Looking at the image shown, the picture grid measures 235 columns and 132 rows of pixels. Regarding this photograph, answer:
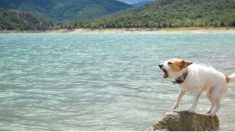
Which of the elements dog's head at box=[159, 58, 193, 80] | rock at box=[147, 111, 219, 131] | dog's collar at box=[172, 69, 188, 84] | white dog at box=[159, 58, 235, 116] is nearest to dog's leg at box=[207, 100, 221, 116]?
white dog at box=[159, 58, 235, 116]

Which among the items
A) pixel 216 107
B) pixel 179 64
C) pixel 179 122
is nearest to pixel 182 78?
pixel 179 64

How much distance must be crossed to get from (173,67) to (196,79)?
0.70 m

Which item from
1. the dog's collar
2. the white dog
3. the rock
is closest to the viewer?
the white dog

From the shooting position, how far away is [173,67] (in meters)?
9.37

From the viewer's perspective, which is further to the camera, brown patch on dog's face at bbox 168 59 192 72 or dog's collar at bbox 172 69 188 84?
dog's collar at bbox 172 69 188 84

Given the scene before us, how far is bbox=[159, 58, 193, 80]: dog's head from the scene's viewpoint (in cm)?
925

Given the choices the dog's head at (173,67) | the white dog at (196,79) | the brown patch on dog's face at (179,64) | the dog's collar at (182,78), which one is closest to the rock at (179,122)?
the white dog at (196,79)

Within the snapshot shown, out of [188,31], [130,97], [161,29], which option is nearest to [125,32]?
[161,29]

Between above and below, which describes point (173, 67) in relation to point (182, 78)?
above

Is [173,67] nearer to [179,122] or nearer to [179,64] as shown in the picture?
[179,64]

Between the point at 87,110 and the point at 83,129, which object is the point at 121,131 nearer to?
the point at 83,129

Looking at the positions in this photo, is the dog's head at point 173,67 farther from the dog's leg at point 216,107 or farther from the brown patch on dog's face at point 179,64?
the dog's leg at point 216,107

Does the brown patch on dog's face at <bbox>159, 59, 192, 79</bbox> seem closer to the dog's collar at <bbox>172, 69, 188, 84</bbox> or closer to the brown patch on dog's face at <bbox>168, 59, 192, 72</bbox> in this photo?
the brown patch on dog's face at <bbox>168, 59, 192, 72</bbox>

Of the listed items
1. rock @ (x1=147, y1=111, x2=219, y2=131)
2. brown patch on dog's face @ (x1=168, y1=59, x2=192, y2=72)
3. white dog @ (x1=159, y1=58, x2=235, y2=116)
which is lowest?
rock @ (x1=147, y1=111, x2=219, y2=131)
